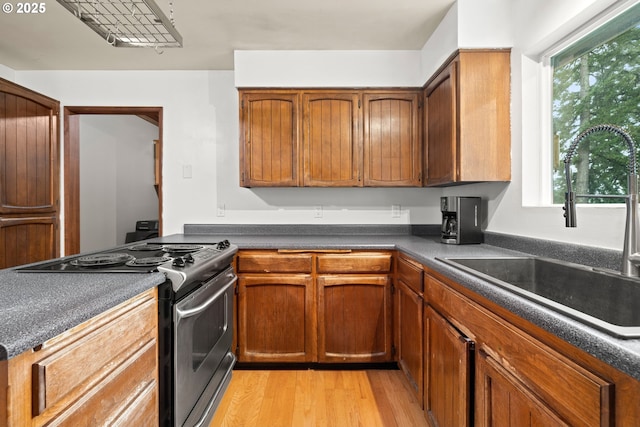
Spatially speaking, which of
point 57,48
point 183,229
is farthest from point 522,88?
point 57,48

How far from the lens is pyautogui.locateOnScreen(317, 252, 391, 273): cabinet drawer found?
242cm

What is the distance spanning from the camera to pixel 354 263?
2.42 metres

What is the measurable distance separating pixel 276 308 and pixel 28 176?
88.3 inches

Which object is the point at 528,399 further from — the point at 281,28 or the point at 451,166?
the point at 281,28

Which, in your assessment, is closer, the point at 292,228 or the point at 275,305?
the point at 275,305

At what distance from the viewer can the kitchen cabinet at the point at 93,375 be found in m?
0.72

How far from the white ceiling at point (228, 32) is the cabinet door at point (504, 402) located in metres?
2.01

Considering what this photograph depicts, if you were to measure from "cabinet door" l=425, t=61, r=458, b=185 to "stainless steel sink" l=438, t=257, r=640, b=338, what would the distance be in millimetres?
644

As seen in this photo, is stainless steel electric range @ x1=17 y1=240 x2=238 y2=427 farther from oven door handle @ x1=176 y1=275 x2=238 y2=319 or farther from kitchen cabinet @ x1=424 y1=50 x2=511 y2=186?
kitchen cabinet @ x1=424 y1=50 x2=511 y2=186

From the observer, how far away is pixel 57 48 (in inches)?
107

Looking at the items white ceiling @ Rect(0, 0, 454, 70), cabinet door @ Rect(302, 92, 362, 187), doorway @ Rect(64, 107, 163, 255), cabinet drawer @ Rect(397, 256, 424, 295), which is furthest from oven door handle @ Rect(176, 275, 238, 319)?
white ceiling @ Rect(0, 0, 454, 70)

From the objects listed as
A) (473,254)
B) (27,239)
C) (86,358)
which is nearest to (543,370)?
(473,254)

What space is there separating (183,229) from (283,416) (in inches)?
71.0

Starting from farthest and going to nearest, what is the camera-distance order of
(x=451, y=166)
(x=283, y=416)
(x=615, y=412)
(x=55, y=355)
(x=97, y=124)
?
1. (x=97, y=124)
2. (x=451, y=166)
3. (x=283, y=416)
4. (x=55, y=355)
5. (x=615, y=412)
